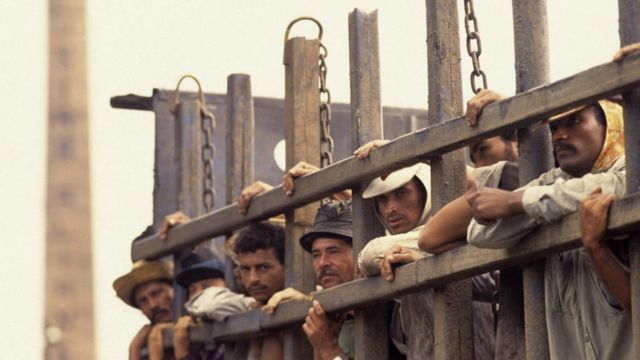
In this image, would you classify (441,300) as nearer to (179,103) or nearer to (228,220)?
(228,220)

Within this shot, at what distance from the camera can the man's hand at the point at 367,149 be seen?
31.3 ft

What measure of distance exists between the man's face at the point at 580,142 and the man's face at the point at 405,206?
1.44 m

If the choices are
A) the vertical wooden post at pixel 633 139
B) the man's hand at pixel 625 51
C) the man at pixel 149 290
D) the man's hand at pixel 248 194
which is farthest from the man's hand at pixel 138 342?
the man's hand at pixel 625 51

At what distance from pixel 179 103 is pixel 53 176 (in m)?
8.52

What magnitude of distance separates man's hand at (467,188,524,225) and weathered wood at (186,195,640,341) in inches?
6.8

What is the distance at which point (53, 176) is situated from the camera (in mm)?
5227

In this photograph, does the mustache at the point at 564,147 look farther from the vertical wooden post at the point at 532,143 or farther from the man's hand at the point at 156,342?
the man's hand at the point at 156,342

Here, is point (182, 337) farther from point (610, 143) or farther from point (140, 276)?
point (610, 143)

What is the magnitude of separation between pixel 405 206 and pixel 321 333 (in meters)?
0.93

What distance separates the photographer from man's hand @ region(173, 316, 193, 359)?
1211 cm

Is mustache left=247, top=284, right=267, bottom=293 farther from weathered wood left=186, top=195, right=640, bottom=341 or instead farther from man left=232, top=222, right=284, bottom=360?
weathered wood left=186, top=195, right=640, bottom=341

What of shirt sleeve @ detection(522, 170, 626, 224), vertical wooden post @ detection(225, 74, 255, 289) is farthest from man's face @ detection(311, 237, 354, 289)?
shirt sleeve @ detection(522, 170, 626, 224)

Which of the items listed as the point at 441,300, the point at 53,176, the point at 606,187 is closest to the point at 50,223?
the point at 53,176

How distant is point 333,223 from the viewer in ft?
33.4
